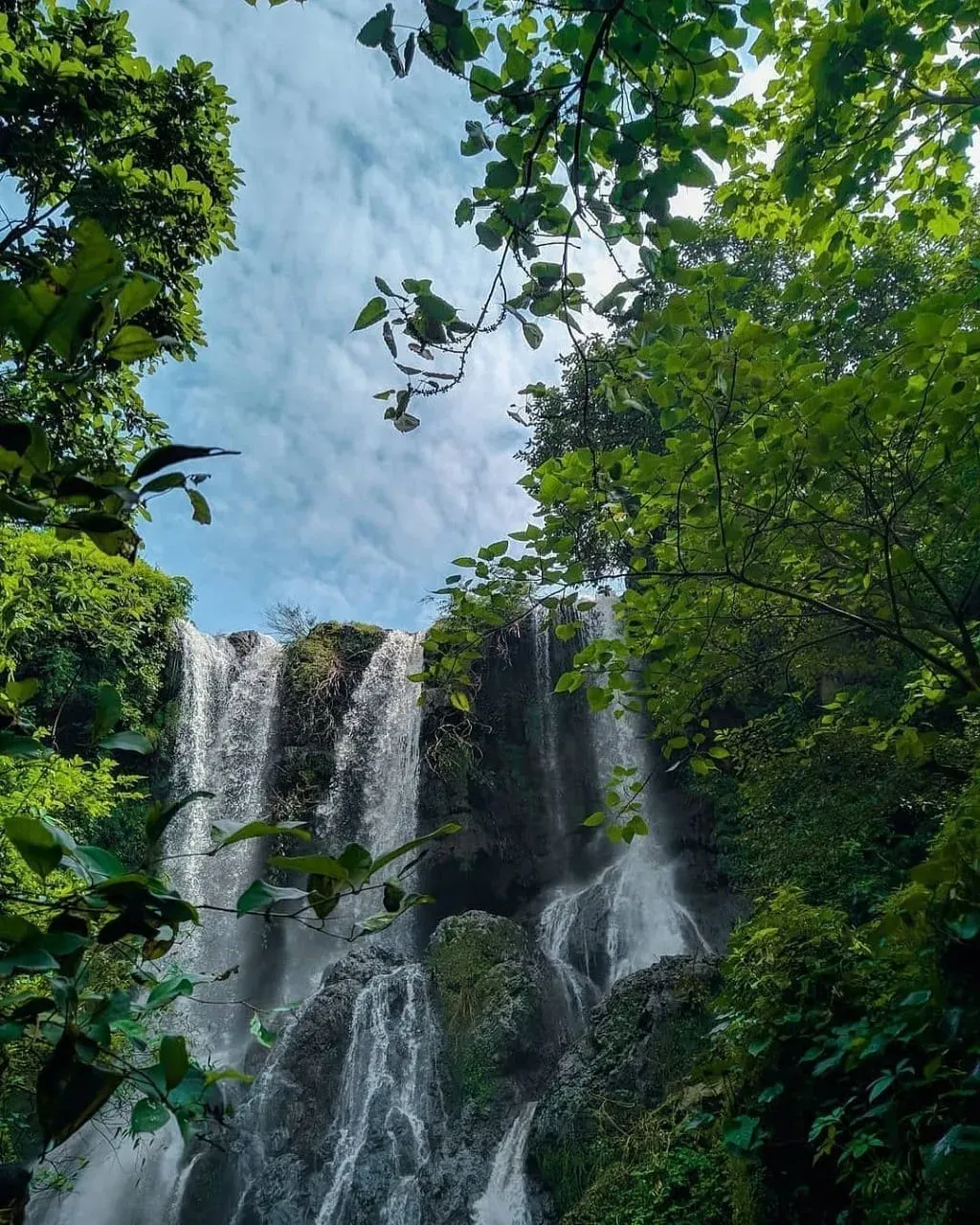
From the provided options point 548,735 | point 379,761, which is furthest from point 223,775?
point 548,735

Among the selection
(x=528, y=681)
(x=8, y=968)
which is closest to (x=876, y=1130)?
(x=8, y=968)

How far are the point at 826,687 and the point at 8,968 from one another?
11111 millimetres

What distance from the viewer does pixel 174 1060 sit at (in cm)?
78

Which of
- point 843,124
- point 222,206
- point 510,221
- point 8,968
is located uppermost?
point 222,206

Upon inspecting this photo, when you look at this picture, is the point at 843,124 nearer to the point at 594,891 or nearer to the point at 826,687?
the point at 826,687

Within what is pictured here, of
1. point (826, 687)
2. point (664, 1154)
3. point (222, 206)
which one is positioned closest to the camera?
point (664, 1154)

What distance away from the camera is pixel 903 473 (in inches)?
105

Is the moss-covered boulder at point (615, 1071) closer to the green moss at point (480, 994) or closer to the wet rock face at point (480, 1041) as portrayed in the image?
the wet rock face at point (480, 1041)

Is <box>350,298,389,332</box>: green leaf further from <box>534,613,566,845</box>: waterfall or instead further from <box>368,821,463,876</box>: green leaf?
<box>534,613,566,845</box>: waterfall

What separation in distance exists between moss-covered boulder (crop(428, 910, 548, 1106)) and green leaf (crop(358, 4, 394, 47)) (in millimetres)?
9255

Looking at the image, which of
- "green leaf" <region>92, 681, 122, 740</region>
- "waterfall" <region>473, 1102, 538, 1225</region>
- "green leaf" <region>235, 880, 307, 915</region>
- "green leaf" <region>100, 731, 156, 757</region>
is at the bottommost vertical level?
"waterfall" <region>473, 1102, 538, 1225</region>

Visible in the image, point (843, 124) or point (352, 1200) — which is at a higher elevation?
point (843, 124)

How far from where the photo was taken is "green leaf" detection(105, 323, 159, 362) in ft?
2.78

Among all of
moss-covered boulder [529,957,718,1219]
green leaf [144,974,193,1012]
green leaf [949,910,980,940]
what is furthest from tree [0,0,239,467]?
moss-covered boulder [529,957,718,1219]
